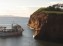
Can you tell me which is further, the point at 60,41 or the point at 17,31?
the point at 17,31

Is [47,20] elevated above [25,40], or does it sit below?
above

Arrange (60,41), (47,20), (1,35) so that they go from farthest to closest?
(1,35) < (47,20) < (60,41)

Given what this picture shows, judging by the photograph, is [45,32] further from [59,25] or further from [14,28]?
[14,28]

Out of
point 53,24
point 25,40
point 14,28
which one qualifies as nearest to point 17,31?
point 14,28

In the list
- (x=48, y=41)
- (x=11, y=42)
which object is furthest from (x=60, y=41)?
(x=11, y=42)

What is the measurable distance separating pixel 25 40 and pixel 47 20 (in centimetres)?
885

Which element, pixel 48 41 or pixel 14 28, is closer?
pixel 48 41

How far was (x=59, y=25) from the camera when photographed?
81875 mm

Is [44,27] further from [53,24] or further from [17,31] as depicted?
[17,31]

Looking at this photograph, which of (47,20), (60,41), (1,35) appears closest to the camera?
(60,41)

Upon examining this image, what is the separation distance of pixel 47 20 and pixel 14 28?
639 inches

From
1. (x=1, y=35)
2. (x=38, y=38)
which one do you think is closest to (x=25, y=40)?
(x=38, y=38)

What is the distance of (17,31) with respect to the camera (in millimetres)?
94562

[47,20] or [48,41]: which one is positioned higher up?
[47,20]
